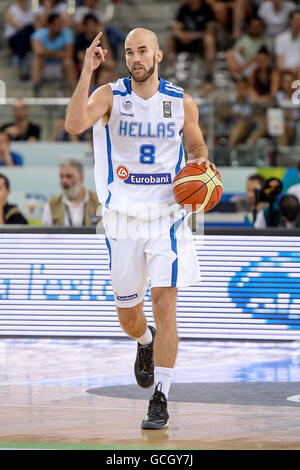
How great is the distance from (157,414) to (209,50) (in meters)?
11.1

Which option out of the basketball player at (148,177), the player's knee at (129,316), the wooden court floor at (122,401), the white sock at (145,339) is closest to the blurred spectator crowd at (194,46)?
the wooden court floor at (122,401)

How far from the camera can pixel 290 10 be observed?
16453mm

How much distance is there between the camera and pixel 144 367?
702cm

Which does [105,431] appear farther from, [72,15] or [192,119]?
[72,15]

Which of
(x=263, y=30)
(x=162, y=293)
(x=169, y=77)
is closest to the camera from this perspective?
(x=162, y=293)

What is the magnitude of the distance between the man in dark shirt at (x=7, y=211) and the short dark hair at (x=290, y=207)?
288 centimetres

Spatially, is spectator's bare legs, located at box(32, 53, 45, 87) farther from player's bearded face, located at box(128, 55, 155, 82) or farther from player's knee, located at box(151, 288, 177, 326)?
player's knee, located at box(151, 288, 177, 326)

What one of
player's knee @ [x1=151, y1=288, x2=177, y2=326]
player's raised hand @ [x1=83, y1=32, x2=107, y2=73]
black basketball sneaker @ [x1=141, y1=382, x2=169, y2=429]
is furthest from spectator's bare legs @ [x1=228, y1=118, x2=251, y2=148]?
black basketball sneaker @ [x1=141, y1=382, x2=169, y2=429]

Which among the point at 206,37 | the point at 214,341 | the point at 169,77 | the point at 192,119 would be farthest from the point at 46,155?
the point at 192,119

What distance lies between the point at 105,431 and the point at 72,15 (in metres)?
12.6

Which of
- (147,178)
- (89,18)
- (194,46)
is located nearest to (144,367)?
(147,178)

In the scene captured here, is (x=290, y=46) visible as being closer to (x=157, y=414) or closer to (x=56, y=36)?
(x=56, y=36)

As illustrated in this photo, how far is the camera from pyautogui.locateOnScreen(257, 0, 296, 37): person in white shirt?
16.4 meters

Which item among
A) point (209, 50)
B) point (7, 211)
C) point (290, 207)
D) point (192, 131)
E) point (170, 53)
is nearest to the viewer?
point (192, 131)
